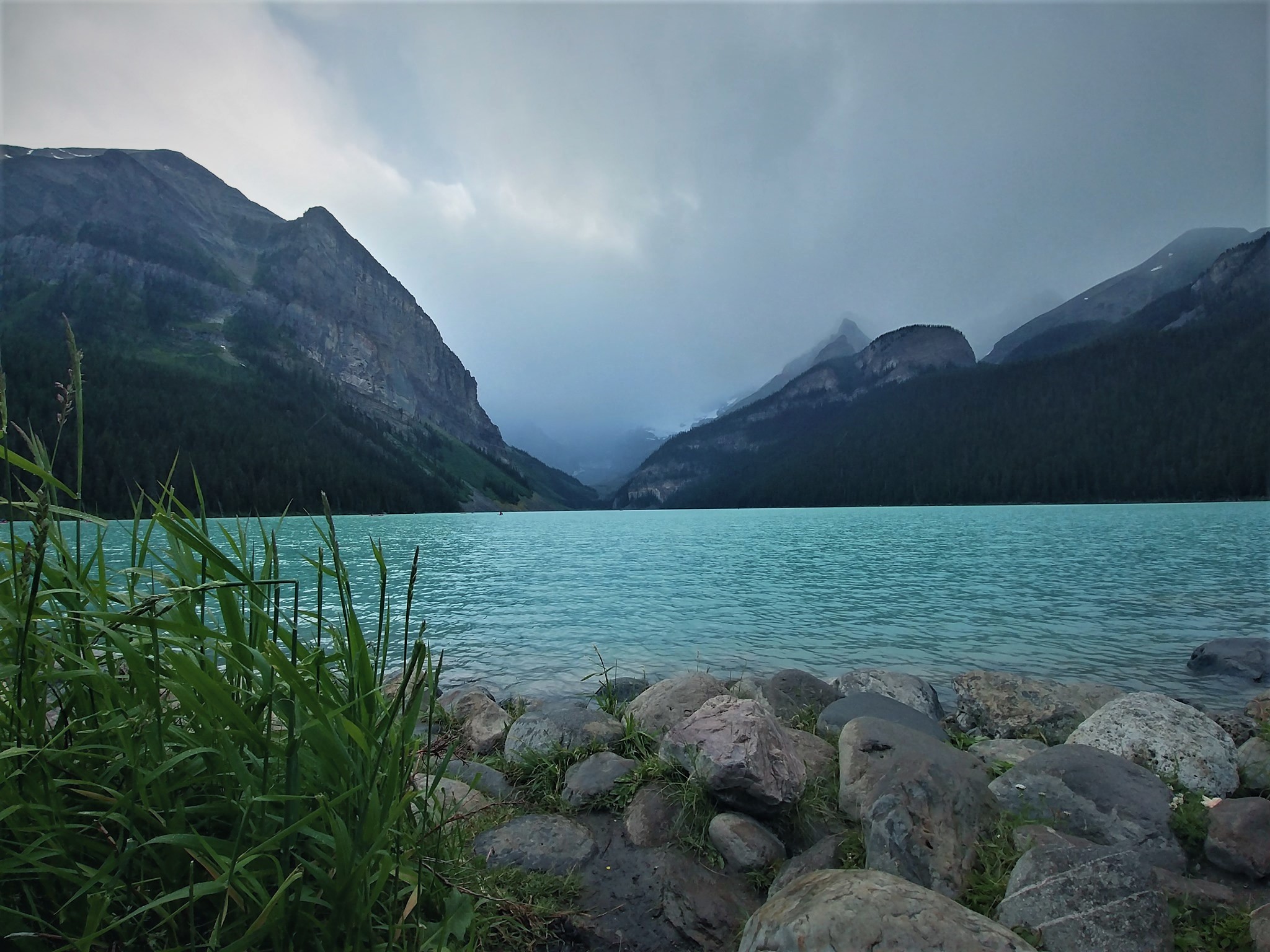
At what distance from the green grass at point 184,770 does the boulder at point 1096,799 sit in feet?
18.1

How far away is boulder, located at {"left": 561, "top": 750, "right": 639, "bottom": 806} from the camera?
5.82 metres

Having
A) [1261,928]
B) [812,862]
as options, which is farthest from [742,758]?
[1261,928]

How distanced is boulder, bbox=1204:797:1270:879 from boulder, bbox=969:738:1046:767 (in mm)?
2122

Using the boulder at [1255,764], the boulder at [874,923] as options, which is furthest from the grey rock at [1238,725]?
the boulder at [874,923]

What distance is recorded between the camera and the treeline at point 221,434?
101 m

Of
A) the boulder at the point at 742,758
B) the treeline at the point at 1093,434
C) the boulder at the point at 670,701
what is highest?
the treeline at the point at 1093,434

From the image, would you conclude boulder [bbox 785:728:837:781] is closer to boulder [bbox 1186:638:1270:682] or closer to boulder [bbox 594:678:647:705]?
boulder [bbox 594:678:647:705]

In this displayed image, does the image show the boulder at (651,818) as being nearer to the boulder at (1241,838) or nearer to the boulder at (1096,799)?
the boulder at (1096,799)

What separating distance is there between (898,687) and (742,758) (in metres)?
7.05

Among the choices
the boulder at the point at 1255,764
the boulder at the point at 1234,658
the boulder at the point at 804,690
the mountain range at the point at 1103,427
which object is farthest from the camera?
the mountain range at the point at 1103,427

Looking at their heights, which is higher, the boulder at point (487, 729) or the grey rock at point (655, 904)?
the grey rock at point (655, 904)

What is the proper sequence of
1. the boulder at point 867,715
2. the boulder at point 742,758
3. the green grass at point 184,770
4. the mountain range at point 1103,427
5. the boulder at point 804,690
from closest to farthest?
the green grass at point 184,770 → the boulder at point 742,758 → the boulder at point 867,715 → the boulder at point 804,690 → the mountain range at point 1103,427

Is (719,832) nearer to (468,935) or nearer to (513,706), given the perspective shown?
(468,935)

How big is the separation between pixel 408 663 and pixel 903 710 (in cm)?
775
